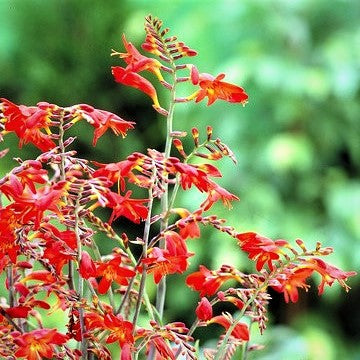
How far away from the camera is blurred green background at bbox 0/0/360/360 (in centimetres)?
302

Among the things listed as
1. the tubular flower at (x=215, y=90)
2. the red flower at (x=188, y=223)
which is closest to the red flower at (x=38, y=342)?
the red flower at (x=188, y=223)

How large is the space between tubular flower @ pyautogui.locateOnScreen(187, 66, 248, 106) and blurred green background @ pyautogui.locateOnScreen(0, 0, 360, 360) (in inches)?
80.0

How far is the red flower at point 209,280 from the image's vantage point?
2.85 feet

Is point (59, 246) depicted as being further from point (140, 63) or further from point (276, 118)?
point (276, 118)

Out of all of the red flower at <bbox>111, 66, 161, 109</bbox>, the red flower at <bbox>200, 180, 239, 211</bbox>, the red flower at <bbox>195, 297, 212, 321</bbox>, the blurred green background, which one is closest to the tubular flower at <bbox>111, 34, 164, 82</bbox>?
the red flower at <bbox>111, 66, 161, 109</bbox>

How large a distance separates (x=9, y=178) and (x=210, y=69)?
2399 millimetres

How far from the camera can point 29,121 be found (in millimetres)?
820

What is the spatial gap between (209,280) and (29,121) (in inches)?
9.2

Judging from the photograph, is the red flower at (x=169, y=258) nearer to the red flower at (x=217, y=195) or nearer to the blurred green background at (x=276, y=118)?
the red flower at (x=217, y=195)

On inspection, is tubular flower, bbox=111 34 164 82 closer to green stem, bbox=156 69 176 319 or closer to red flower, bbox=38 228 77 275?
green stem, bbox=156 69 176 319

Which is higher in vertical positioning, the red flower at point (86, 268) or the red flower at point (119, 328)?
the red flower at point (86, 268)

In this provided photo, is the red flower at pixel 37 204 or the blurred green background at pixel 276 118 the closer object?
the red flower at pixel 37 204

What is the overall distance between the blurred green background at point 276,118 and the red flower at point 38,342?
6.87 ft

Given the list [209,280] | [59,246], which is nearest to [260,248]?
[209,280]
